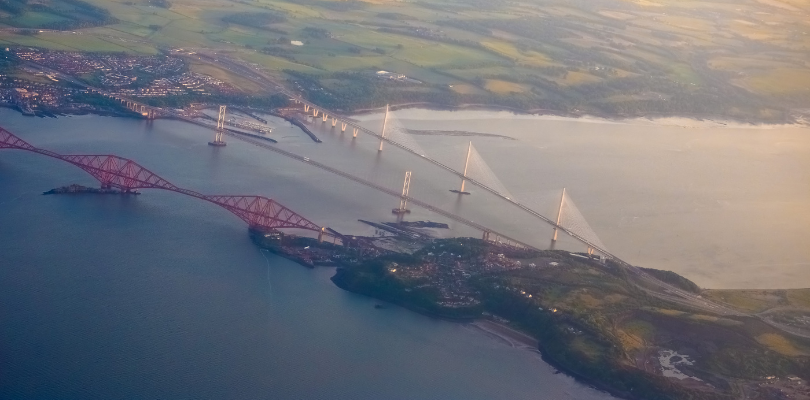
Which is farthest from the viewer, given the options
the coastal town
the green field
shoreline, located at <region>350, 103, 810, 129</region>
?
the green field

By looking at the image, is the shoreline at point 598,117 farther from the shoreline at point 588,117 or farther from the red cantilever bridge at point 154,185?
the red cantilever bridge at point 154,185

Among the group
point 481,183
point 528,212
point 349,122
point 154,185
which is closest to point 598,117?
point 349,122

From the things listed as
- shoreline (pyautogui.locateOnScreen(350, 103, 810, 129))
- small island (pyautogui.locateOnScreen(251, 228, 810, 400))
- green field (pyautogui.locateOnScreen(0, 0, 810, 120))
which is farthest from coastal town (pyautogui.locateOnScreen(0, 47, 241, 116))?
small island (pyautogui.locateOnScreen(251, 228, 810, 400))

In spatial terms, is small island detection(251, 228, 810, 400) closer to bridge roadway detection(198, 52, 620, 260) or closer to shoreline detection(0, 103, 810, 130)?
bridge roadway detection(198, 52, 620, 260)

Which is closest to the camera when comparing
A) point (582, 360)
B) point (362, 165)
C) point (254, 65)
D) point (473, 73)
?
point (582, 360)

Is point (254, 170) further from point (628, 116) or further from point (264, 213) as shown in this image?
point (628, 116)

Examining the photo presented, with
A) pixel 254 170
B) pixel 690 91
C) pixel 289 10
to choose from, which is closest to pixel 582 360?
pixel 254 170
